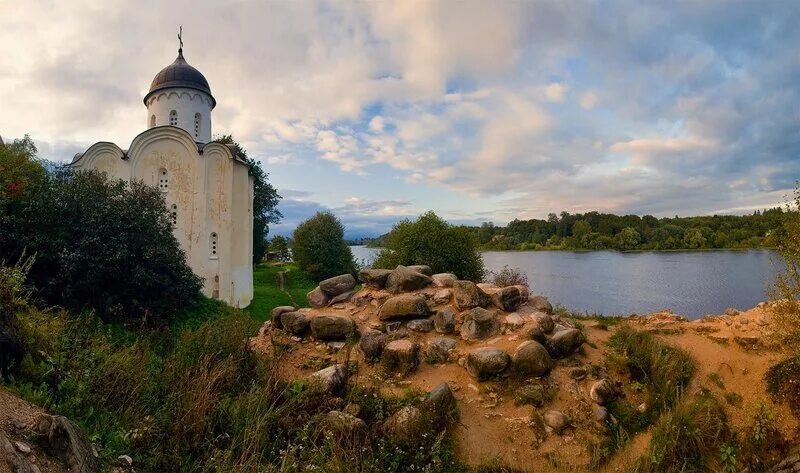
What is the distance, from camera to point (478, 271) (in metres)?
16.8

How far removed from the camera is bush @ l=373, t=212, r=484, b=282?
1623 centimetres

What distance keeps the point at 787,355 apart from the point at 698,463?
2.86 metres

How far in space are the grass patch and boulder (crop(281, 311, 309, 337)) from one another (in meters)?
8.59

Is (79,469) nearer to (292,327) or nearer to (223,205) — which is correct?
(292,327)

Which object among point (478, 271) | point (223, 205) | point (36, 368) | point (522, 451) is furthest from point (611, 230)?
point (36, 368)

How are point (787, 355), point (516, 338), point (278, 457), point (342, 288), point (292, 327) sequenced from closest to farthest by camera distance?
point (278, 457) < point (787, 355) < point (516, 338) < point (292, 327) < point (342, 288)

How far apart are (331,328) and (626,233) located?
204 feet

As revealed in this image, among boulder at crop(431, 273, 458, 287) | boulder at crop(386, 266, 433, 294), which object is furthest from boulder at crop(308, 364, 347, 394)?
boulder at crop(431, 273, 458, 287)

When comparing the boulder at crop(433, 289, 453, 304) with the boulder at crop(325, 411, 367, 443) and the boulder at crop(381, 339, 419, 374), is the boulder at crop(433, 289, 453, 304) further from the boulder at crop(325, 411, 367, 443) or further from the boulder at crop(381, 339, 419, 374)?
the boulder at crop(325, 411, 367, 443)

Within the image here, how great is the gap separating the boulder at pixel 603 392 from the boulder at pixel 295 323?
569 cm

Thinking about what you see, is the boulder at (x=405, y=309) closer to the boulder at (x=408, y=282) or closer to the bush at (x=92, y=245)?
the boulder at (x=408, y=282)

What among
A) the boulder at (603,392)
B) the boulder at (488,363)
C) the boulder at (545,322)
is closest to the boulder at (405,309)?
the boulder at (488,363)

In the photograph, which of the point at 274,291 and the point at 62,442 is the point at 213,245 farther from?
the point at 62,442

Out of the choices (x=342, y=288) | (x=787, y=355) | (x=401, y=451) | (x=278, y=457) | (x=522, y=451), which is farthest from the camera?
(x=342, y=288)
